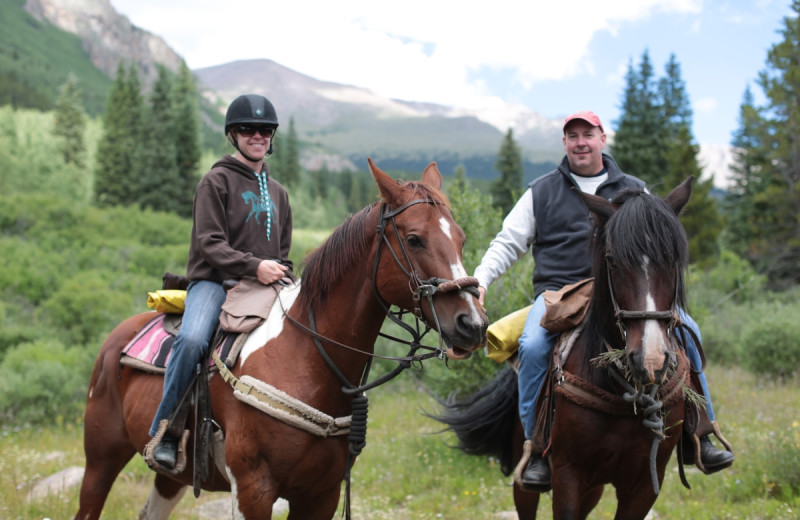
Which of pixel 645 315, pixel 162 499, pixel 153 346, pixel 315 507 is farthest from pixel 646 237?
pixel 162 499

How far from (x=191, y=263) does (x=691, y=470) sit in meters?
6.85

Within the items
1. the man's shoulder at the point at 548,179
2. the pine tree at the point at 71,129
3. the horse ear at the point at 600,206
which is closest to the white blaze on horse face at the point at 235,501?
the horse ear at the point at 600,206

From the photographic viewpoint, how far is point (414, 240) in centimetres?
324

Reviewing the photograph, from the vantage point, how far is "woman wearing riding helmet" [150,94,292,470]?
3.92 meters

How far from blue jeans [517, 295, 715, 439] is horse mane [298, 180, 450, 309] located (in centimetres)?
139

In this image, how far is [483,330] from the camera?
2.98m

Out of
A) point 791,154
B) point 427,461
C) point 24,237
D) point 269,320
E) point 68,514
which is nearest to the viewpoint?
point 269,320

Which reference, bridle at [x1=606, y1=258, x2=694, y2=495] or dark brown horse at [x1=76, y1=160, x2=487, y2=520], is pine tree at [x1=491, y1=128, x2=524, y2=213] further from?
dark brown horse at [x1=76, y1=160, x2=487, y2=520]

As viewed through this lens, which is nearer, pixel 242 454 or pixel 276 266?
pixel 242 454

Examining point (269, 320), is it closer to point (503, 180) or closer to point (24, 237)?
point (24, 237)

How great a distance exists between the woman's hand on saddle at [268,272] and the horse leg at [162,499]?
2.23 meters

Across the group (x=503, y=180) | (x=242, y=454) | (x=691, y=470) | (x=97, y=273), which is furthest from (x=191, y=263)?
(x=503, y=180)

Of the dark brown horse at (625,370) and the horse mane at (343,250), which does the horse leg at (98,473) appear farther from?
the dark brown horse at (625,370)

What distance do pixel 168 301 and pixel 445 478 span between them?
4917mm
